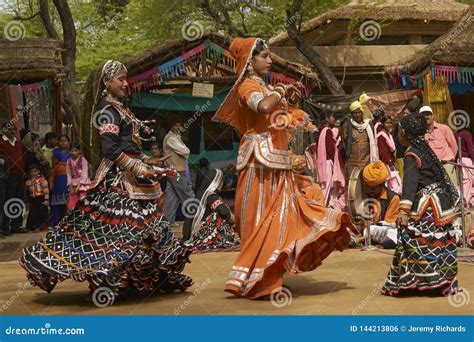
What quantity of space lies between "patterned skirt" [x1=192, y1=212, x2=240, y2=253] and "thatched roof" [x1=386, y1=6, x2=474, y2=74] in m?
5.31

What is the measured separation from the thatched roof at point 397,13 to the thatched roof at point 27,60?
10.1 m

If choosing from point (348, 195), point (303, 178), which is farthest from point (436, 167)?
point (348, 195)

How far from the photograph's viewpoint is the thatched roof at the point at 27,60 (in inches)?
530

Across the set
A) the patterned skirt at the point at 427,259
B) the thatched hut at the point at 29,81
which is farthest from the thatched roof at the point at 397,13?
the patterned skirt at the point at 427,259

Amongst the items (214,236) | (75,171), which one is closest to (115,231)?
(214,236)

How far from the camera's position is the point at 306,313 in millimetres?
6789

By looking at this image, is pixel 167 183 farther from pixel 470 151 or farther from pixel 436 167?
pixel 436 167

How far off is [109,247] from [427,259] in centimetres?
250

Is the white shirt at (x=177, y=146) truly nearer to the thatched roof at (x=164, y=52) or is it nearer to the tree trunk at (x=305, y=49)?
the thatched roof at (x=164, y=52)

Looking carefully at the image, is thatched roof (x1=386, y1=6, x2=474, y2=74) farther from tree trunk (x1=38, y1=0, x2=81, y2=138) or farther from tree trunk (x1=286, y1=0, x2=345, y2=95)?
tree trunk (x1=38, y1=0, x2=81, y2=138)

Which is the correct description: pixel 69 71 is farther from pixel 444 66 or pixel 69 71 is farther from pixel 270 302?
pixel 270 302

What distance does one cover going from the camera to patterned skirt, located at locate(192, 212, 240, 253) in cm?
1190

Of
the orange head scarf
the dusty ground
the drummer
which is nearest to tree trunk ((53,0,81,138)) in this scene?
the drummer

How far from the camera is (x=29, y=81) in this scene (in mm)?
14219
